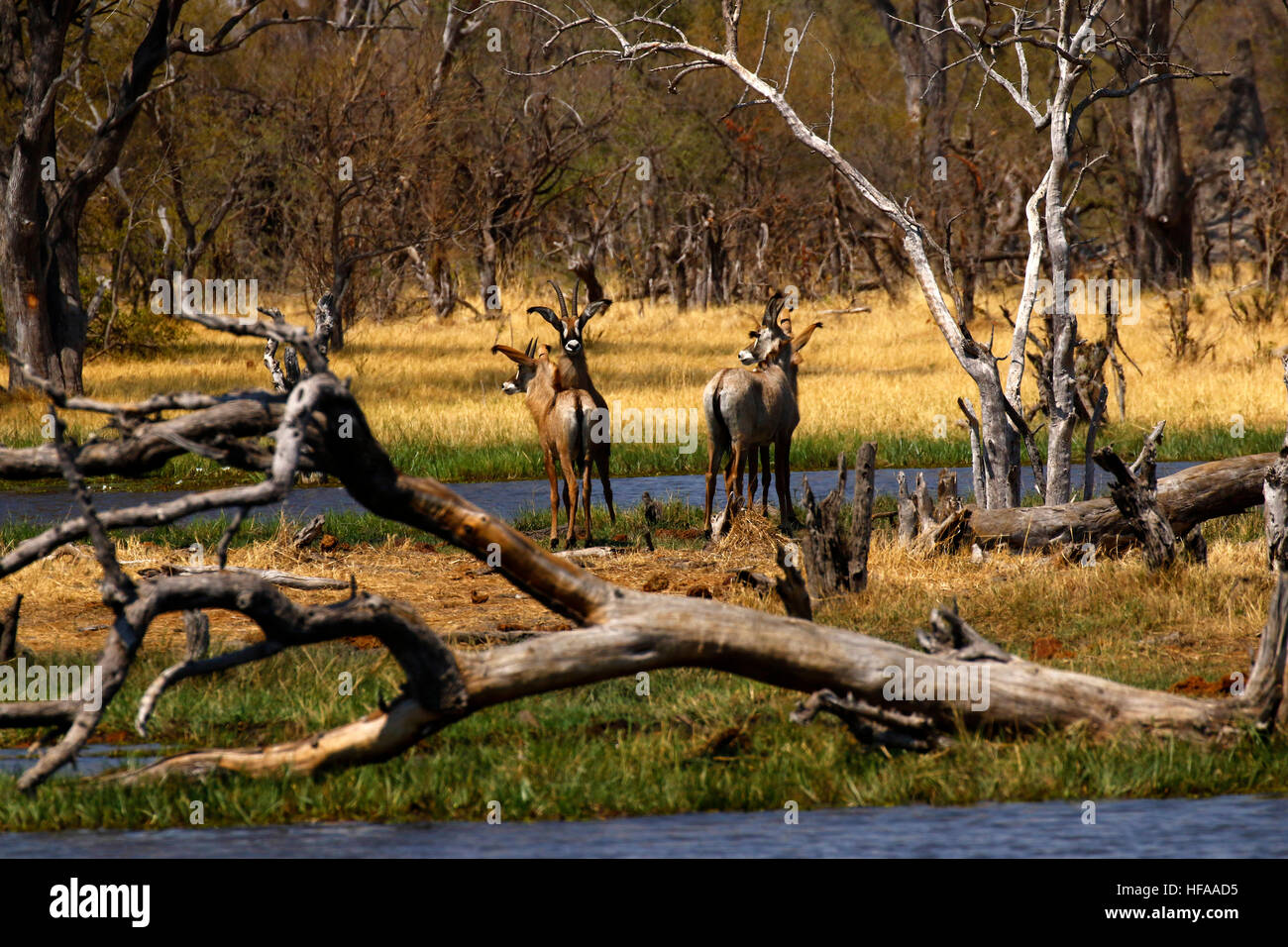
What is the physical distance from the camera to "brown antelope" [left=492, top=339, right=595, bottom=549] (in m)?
12.6

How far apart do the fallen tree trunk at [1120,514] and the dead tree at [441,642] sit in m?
4.21

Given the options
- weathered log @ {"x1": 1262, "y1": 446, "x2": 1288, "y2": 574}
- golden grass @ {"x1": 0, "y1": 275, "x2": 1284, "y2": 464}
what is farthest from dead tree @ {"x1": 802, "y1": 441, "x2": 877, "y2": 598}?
golden grass @ {"x1": 0, "y1": 275, "x2": 1284, "y2": 464}

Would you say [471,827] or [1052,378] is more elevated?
[1052,378]

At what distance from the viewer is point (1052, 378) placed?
→ 1234 centimetres

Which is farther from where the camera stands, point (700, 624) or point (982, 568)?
point (982, 568)

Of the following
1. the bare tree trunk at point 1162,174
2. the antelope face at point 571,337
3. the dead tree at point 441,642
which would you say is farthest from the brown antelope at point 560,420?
the bare tree trunk at point 1162,174

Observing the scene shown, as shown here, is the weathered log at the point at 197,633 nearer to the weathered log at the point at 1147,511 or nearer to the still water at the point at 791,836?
the still water at the point at 791,836

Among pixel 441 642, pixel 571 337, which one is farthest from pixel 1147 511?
pixel 441 642

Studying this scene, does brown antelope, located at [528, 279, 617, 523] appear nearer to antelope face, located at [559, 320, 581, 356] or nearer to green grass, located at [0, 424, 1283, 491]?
antelope face, located at [559, 320, 581, 356]

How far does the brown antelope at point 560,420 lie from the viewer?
12.6m

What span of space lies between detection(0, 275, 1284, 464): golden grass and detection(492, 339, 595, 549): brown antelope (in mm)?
6510

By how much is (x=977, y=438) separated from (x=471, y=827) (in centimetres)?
764
